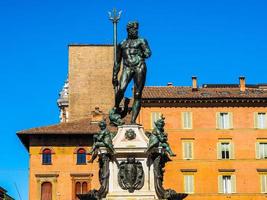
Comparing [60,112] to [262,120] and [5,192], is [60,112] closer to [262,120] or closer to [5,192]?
[5,192]

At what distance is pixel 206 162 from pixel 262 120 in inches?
292

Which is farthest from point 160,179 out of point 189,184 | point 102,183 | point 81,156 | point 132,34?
point 81,156

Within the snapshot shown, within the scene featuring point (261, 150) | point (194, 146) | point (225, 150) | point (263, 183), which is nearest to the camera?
point (263, 183)

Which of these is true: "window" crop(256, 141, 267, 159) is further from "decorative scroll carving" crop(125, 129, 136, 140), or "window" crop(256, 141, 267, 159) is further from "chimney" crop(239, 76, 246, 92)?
"decorative scroll carving" crop(125, 129, 136, 140)

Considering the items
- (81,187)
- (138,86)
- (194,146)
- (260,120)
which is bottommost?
(138,86)

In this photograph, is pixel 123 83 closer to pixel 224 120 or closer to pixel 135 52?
pixel 135 52

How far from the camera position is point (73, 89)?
4139 inches

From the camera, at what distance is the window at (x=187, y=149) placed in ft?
276

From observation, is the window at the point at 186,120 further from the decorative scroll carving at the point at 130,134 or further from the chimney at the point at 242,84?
the decorative scroll carving at the point at 130,134

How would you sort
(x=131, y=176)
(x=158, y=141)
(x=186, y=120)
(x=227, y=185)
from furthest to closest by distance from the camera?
(x=186, y=120)
(x=227, y=185)
(x=158, y=141)
(x=131, y=176)

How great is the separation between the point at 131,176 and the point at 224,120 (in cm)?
6275

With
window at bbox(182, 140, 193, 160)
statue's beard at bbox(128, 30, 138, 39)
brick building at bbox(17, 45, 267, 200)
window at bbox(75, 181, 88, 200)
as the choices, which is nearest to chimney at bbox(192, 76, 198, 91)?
brick building at bbox(17, 45, 267, 200)

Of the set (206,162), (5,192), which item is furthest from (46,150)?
(5,192)

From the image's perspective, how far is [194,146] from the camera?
3319 inches
